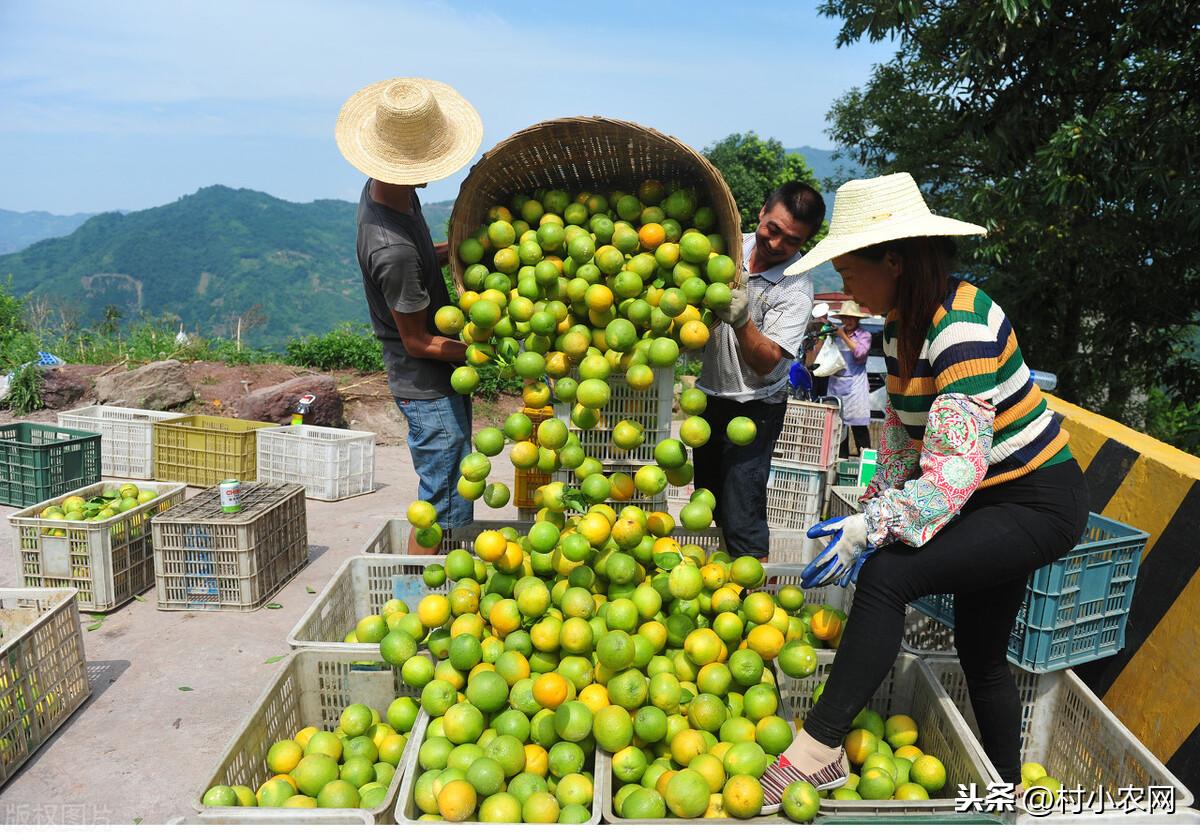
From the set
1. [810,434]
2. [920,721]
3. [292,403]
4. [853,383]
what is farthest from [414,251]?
[292,403]

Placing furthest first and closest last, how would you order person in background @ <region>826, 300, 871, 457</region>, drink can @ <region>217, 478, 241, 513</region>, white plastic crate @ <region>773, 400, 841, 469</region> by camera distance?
person in background @ <region>826, 300, 871, 457</region> < white plastic crate @ <region>773, 400, 841, 469</region> < drink can @ <region>217, 478, 241, 513</region>

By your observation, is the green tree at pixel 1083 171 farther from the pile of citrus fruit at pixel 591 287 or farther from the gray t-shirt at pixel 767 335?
the pile of citrus fruit at pixel 591 287

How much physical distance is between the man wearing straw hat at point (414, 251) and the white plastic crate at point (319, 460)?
11.9 ft

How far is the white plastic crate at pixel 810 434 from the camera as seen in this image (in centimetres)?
567

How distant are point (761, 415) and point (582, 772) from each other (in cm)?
179

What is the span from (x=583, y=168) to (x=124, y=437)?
6625mm

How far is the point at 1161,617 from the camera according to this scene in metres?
3.23

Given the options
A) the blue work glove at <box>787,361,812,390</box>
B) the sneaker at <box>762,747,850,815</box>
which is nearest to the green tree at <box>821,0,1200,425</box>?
the blue work glove at <box>787,361,812,390</box>

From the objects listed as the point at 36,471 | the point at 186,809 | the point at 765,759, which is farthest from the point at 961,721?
the point at 36,471

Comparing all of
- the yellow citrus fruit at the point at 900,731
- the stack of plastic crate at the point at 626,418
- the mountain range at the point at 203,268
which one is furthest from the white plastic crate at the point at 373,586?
the mountain range at the point at 203,268

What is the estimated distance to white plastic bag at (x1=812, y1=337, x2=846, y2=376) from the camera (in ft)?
25.5

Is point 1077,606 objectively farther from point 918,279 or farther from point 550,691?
point 550,691

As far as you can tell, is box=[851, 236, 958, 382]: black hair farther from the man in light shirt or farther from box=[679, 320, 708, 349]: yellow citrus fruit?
the man in light shirt

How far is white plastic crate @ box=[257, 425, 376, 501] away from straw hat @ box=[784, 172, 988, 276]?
5.74 m
